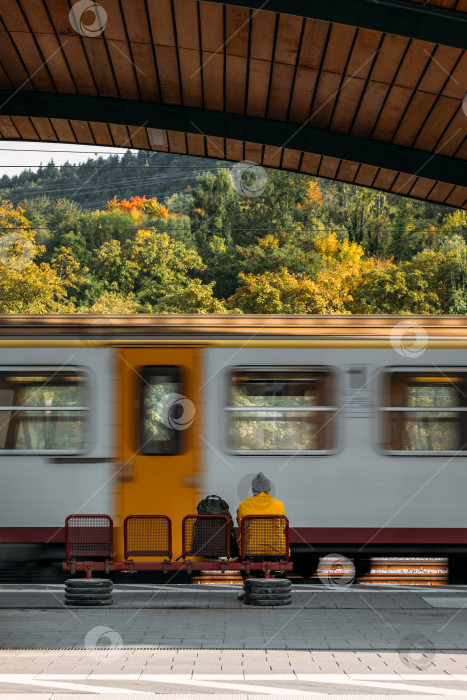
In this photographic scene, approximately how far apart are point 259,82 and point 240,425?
4165 millimetres

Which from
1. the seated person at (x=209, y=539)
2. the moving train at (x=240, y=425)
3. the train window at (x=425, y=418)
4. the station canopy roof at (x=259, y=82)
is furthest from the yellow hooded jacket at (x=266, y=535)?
the station canopy roof at (x=259, y=82)

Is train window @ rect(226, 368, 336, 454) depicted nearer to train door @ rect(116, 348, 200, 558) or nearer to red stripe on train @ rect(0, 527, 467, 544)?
train door @ rect(116, 348, 200, 558)

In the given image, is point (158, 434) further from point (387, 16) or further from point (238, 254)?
point (238, 254)

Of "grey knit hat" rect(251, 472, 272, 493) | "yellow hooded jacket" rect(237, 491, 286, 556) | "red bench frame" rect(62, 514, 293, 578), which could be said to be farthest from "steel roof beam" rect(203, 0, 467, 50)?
"red bench frame" rect(62, 514, 293, 578)

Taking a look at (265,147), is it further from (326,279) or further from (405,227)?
(405,227)

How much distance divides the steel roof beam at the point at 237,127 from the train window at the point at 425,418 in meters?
2.95

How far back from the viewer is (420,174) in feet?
40.2

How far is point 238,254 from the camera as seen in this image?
5803cm

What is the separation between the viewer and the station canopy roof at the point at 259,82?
10070mm

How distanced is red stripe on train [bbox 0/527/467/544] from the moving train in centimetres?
2

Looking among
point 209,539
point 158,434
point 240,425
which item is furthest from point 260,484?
point 158,434

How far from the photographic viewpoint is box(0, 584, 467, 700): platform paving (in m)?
6.55

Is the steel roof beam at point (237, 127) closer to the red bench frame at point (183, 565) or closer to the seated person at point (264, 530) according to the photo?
the seated person at point (264, 530)

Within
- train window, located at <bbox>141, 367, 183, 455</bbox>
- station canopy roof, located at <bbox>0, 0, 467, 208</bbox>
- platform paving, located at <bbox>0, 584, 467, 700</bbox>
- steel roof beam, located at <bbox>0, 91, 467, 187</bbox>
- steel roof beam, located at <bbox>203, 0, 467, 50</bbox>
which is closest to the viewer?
platform paving, located at <bbox>0, 584, 467, 700</bbox>
